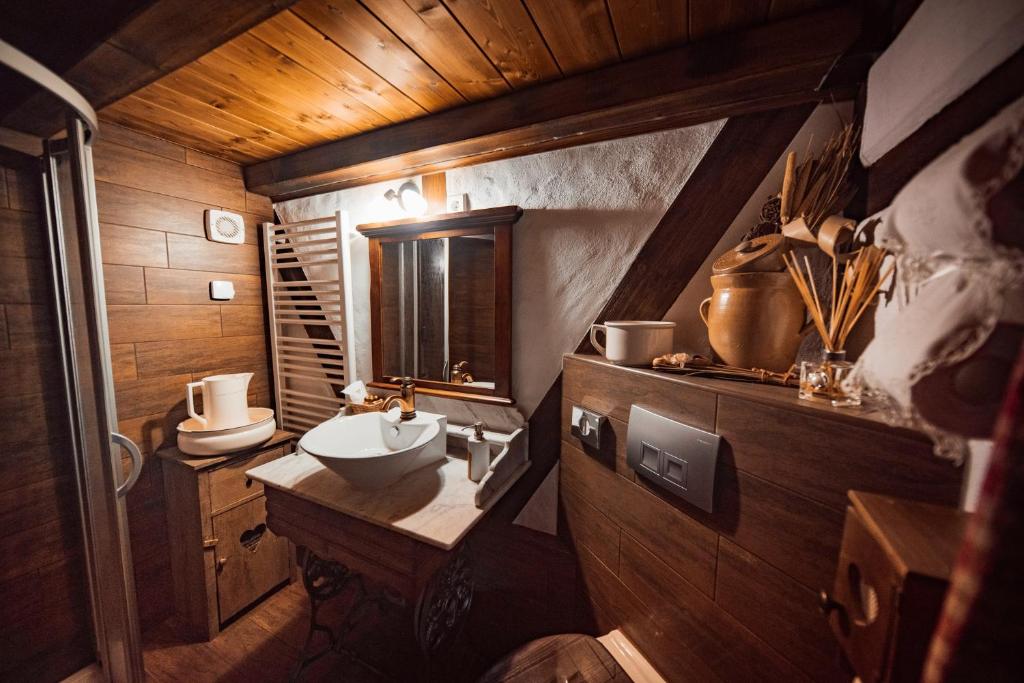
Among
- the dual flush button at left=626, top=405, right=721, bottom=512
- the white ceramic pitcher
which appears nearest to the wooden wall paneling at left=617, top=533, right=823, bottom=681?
the dual flush button at left=626, top=405, right=721, bottom=512

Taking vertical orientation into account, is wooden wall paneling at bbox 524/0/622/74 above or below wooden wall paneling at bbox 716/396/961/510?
above

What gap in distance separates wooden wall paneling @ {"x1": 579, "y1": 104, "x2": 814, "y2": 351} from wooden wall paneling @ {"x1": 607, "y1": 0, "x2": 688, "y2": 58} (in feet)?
0.97

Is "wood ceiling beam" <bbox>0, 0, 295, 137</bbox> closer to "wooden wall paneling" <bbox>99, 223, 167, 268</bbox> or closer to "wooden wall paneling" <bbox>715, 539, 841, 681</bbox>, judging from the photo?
"wooden wall paneling" <bbox>99, 223, 167, 268</bbox>

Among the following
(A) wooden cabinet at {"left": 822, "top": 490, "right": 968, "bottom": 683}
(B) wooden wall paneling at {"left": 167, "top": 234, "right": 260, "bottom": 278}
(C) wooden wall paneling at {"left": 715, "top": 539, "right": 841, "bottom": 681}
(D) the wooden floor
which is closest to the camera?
(A) wooden cabinet at {"left": 822, "top": 490, "right": 968, "bottom": 683}

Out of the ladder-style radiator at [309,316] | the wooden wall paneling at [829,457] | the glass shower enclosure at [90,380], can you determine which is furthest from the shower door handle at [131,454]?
the wooden wall paneling at [829,457]

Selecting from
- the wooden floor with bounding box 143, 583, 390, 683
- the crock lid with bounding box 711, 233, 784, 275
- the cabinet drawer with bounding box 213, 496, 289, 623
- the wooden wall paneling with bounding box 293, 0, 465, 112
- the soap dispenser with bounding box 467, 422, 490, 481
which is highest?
the wooden wall paneling with bounding box 293, 0, 465, 112

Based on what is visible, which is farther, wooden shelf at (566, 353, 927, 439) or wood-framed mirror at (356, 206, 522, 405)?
wood-framed mirror at (356, 206, 522, 405)

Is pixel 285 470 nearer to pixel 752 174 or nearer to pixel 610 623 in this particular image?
pixel 610 623

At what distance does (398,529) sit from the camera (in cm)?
97

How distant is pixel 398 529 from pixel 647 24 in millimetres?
1492

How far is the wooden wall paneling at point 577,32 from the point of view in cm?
85

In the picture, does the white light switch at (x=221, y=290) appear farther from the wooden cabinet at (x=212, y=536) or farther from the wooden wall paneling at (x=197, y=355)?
the wooden cabinet at (x=212, y=536)

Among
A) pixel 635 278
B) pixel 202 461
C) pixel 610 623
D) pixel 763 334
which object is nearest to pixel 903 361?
pixel 763 334

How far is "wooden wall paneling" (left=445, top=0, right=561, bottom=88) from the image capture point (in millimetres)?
850
